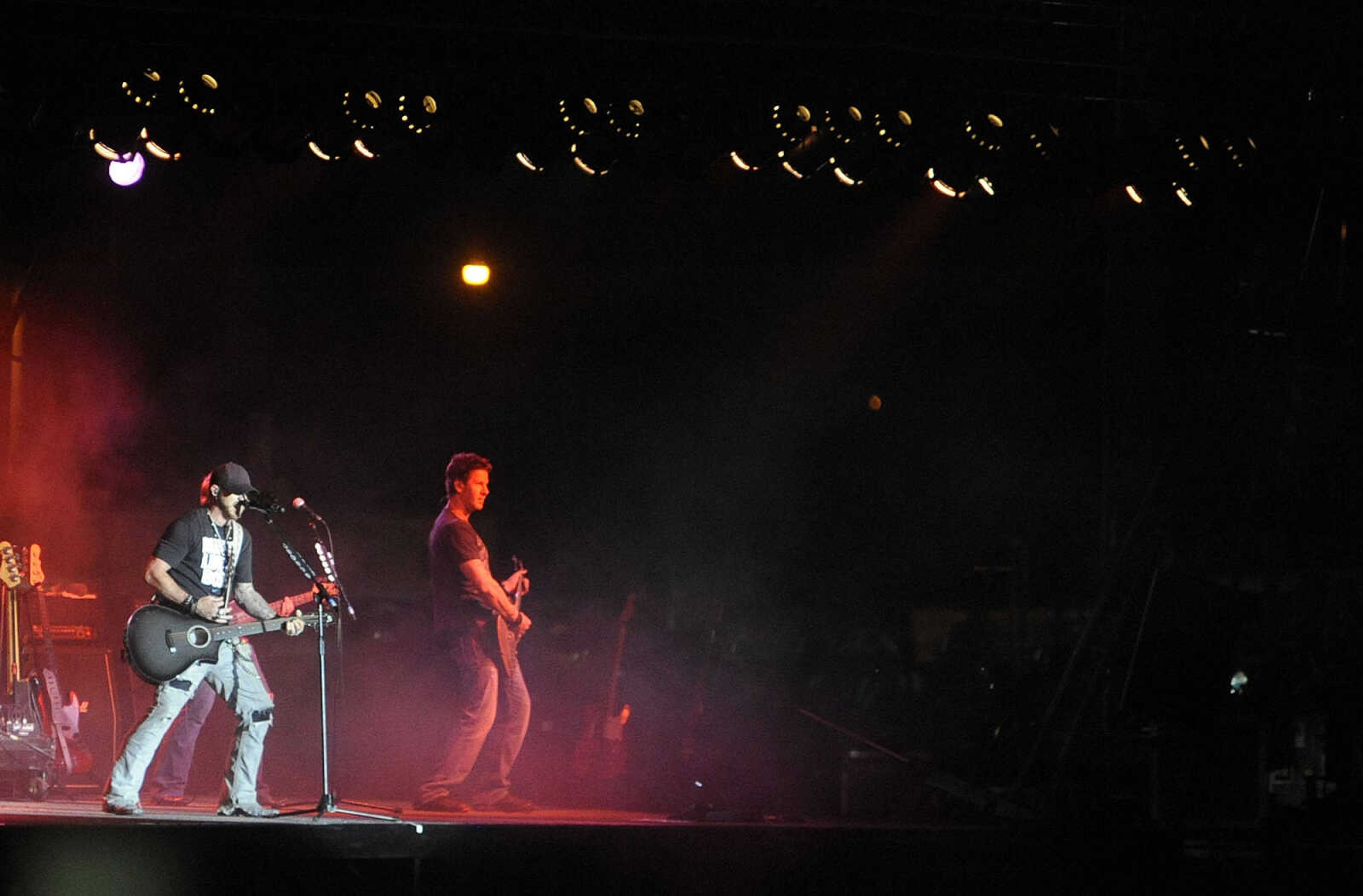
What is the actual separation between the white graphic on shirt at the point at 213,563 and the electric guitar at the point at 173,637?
20 centimetres

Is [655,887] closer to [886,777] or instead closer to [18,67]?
[886,777]

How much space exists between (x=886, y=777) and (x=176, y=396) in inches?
264

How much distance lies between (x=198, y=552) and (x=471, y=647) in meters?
1.53

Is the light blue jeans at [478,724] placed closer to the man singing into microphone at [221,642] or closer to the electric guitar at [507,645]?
the electric guitar at [507,645]

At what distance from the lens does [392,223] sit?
11539 millimetres

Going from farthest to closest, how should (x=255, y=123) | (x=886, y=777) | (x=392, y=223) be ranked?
1. (x=392, y=223)
2. (x=886, y=777)
3. (x=255, y=123)

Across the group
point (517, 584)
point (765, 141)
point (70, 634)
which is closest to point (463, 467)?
point (517, 584)

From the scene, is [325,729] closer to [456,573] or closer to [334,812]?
[334,812]

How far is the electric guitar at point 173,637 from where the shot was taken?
257 inches

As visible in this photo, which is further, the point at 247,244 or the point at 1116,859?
the point at 247,244

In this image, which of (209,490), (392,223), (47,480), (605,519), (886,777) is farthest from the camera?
(605,519)

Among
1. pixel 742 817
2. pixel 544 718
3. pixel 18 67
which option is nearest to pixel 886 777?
pixel 742 817

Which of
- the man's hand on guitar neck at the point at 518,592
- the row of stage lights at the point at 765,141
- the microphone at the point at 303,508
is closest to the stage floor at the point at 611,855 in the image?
the man's hand on guitar neck at the point at 518,592

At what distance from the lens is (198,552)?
22.2 ft
